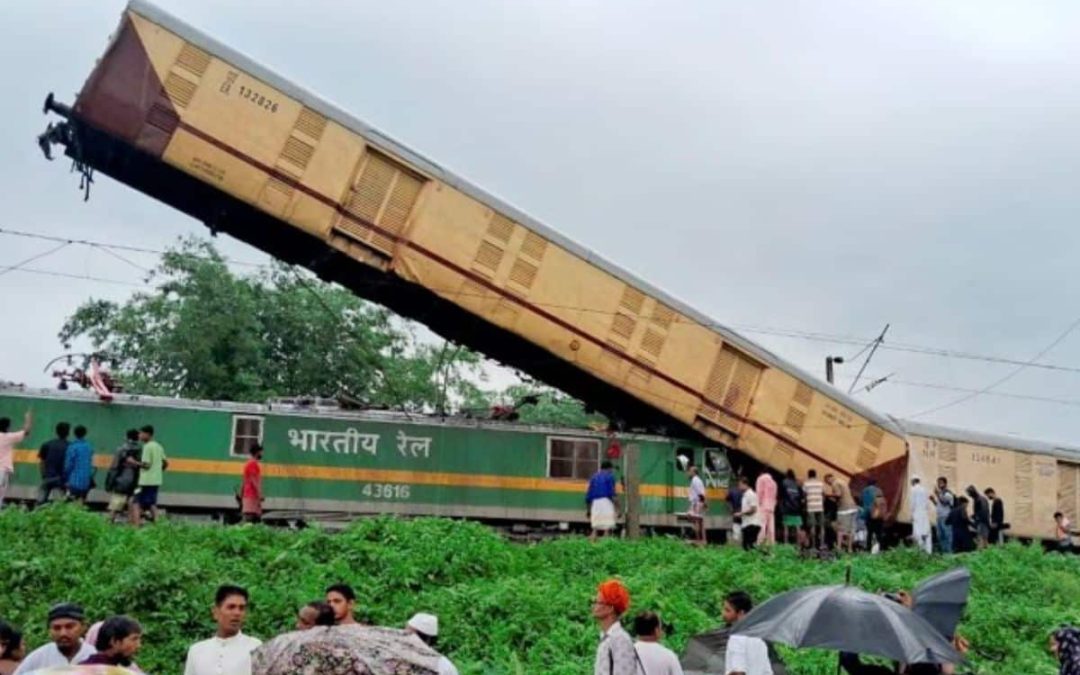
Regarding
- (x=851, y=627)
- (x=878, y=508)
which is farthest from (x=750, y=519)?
(x=851, y=627)

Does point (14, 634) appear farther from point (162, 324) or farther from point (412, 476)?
point (162, 324)

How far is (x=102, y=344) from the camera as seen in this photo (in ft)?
109

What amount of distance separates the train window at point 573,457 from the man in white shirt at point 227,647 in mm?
14212

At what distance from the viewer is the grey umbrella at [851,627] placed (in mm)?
5453

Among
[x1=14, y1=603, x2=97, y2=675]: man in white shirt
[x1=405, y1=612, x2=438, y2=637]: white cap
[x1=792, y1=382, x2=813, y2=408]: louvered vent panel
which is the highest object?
[x1=792, y1=382, x2=813, y2=408]: louvered vent panel

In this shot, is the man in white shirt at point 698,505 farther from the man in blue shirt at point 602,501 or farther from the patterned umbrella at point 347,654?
the patterned umbrella at point 347,654

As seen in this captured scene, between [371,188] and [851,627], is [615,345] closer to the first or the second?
[371,188]

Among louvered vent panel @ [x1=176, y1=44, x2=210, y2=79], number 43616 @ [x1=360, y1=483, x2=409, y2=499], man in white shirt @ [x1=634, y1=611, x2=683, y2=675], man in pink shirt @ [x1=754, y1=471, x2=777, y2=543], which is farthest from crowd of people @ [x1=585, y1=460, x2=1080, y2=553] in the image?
man in white shirt @ [x1=634, y1=611, x2=683, y2=675]

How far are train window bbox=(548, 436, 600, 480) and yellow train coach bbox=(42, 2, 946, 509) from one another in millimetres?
859

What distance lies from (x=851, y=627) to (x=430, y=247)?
12408 millimetres

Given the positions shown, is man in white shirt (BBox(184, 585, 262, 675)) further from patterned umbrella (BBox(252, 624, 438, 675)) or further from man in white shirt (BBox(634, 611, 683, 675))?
man in white shirt (BBox(634, 611, 683, 675))

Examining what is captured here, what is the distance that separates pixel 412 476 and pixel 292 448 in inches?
80.2

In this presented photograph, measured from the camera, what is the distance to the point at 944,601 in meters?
6.47

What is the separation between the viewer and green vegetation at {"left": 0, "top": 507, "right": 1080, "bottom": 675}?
998 cm
